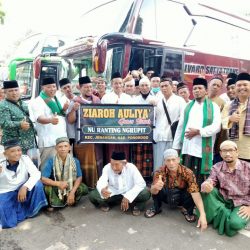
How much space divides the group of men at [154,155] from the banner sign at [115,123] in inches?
5.3

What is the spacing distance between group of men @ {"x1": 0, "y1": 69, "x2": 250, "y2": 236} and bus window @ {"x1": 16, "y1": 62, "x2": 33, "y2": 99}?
17.1ft

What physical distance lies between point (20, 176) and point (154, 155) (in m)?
1.90

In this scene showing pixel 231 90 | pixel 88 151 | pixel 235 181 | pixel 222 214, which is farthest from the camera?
pixel 231 90

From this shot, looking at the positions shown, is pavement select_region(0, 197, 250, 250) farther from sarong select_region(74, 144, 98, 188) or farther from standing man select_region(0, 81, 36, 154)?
standing man select_region(0, 81, 36, 154)

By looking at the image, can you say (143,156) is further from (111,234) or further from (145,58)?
(145,58)

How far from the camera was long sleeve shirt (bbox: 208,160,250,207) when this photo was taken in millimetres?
Result: 3389

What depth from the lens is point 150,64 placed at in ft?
22.3

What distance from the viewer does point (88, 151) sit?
4508mm

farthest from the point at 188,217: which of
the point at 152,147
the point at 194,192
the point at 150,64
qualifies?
the point at 150,64

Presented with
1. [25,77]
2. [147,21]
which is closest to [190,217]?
[147,21]

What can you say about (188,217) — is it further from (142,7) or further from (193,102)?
(142,7)

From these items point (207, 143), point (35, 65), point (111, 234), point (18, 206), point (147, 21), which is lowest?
point (111, 234)

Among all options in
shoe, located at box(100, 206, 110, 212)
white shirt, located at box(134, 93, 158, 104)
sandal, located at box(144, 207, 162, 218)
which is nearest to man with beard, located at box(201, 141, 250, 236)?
sandal, located at box(144, 207, 162, 218)

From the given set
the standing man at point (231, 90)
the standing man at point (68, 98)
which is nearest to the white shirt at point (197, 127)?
the standing man at point (231, 90)
